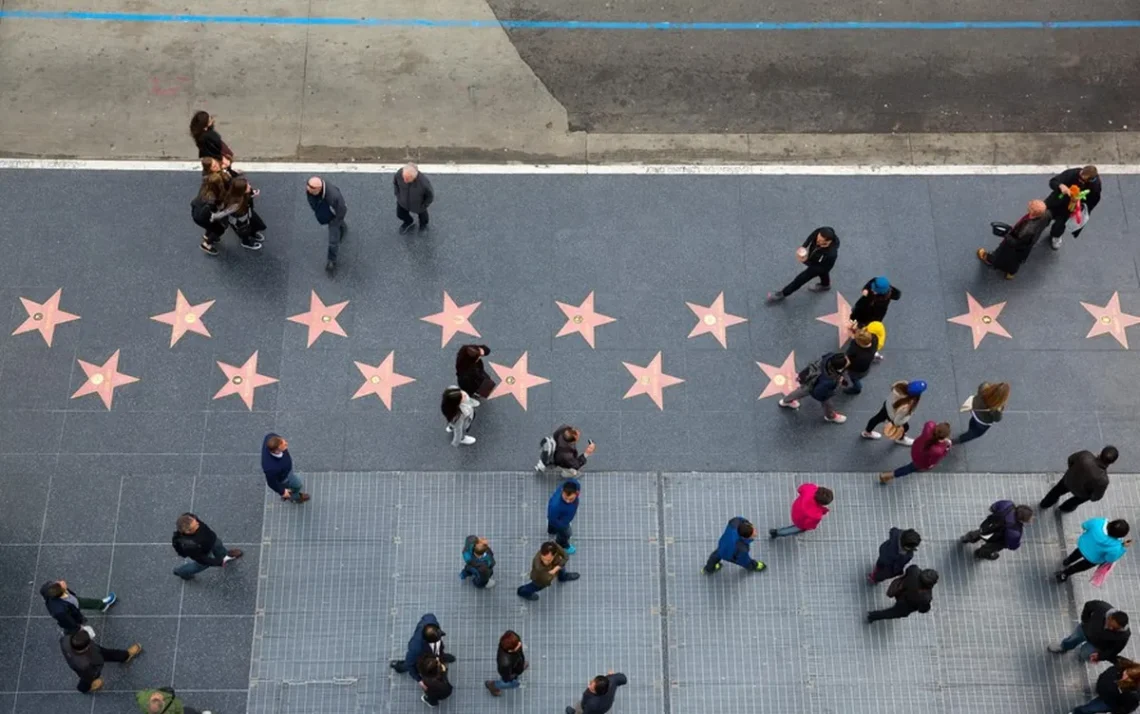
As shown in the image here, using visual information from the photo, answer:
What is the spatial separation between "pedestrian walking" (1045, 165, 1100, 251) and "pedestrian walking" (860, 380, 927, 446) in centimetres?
356

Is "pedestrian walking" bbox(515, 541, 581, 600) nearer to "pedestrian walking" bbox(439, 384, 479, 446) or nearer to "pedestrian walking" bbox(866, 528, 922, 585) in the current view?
"pedestrian walking" bbox(439, 384, 479, 446)

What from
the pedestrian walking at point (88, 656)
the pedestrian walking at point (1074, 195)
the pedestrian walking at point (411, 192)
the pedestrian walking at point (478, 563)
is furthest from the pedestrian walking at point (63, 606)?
the pedestrian walking at point (1074, 195)

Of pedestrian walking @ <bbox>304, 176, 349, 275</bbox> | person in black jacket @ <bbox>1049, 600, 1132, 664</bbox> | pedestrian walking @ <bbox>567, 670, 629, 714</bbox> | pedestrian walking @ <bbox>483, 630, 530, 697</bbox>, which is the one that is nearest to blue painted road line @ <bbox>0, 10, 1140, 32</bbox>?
pedestrian walking @ <bbox>304, 176, 349, 275</bbox>

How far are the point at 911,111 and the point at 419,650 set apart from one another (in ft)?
37.6

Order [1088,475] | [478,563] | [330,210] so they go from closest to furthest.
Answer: [478,563] → [1088,475] → [330,210]

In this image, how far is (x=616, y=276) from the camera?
1355 cm

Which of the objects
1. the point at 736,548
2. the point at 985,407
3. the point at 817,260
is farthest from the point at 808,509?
the point at 817,260

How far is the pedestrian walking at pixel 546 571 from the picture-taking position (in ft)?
33.3

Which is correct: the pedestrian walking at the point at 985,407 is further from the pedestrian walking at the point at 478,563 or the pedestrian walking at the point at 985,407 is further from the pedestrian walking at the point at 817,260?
the pedestrian walking at the point at 478,563

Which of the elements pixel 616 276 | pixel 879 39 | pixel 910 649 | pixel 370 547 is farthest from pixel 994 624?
pixel 879 39

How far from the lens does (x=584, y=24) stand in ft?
51.5

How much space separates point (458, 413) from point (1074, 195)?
29.4 feet

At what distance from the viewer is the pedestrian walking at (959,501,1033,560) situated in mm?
10570

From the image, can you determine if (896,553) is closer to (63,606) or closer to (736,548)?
(736,548)
